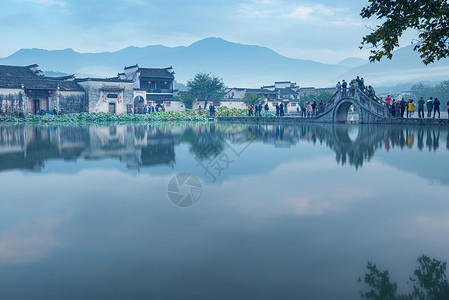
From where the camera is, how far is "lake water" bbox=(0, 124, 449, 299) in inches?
137

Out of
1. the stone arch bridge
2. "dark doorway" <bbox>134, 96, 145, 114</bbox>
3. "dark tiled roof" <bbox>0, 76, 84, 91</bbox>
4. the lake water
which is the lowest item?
the lake water

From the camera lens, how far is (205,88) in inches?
2391

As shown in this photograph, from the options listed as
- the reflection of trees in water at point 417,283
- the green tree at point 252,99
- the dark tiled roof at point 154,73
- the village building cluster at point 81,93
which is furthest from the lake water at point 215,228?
the green tree at point 252,99

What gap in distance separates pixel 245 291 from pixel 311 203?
3.11 meters

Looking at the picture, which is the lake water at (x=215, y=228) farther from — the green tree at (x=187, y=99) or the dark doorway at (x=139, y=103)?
the green tree at (x=187, y=99)

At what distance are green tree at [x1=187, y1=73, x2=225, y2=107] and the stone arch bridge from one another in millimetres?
28436

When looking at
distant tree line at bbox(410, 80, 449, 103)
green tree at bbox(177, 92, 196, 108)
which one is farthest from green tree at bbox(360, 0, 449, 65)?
distant tree line at bbox(410, 80, 449, 103)

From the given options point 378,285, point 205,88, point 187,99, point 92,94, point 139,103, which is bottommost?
point 378,285

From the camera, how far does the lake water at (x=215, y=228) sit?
3469mm

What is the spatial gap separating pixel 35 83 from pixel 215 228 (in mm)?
44720

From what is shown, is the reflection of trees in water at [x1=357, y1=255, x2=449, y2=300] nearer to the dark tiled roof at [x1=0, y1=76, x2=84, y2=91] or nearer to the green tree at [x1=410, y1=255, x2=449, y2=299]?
the green tree at [x1=410, y1=255, x2=449, y2=299]

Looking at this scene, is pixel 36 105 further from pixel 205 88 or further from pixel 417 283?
pixel 417 283

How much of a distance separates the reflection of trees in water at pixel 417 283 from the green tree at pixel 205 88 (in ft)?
188

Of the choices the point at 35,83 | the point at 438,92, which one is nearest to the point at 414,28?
the point at 35,83
